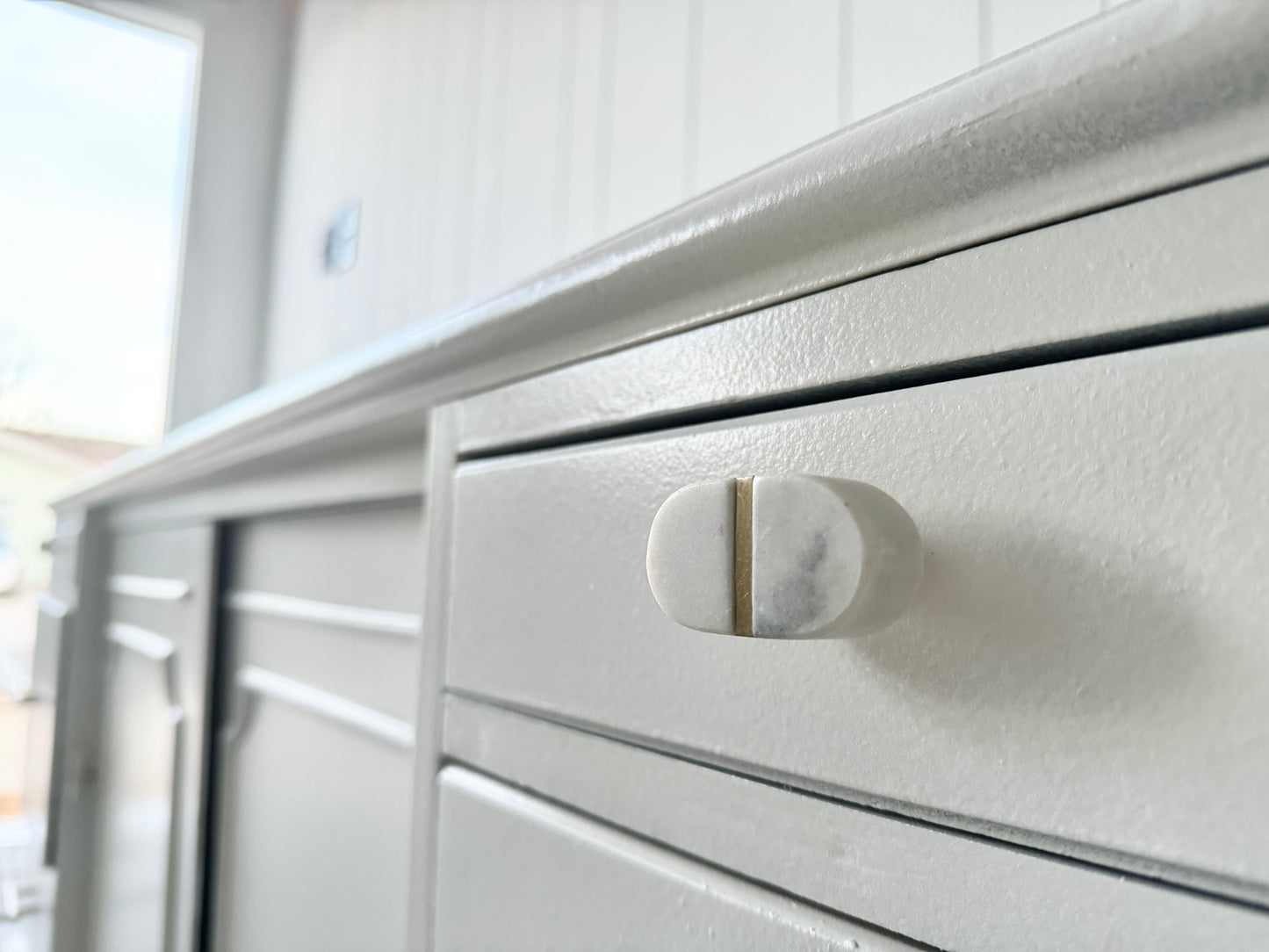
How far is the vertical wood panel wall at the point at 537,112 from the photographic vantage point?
0.69m

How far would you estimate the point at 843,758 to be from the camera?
0.22 m

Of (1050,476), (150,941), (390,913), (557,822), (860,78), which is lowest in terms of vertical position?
(150,941)

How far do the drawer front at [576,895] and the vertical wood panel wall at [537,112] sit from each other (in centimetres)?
32

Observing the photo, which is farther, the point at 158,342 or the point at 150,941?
the point at 158,342

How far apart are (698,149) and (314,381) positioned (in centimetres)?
49

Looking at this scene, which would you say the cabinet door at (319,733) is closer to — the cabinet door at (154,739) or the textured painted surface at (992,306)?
the cabinet door at (154,739)

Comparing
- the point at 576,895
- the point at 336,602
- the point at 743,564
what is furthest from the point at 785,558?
the point at 336,602

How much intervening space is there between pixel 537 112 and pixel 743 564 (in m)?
1.04

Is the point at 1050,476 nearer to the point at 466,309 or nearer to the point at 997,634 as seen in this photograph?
the point at 997,634

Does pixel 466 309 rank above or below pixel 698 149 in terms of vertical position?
below

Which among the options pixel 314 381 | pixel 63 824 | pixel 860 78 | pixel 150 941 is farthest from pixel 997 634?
pixel 63 824

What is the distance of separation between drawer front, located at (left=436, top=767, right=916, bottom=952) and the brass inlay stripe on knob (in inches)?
3.6

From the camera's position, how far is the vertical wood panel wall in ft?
2.27

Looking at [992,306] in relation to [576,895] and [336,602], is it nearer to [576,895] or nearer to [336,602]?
[576,895]
